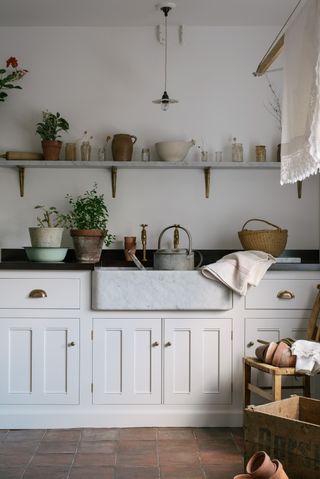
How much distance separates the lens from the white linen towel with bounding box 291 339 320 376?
10.2 feet

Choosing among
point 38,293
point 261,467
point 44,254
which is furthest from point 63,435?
point 261,467

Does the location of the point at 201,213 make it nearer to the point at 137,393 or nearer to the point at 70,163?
the point at 70,163

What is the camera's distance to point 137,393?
11.8ft

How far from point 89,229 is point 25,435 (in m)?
1.27

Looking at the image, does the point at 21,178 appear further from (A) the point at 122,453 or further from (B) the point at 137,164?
(A) the point at 122,453

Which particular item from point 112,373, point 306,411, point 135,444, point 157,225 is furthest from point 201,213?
point 306,411

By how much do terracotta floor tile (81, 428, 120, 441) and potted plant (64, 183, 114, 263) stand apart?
101 centimetres

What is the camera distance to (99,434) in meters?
3.47

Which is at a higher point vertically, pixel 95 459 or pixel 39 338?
pixel 39 338

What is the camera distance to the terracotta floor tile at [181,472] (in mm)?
2879

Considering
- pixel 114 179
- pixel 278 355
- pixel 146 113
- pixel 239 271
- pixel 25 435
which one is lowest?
pixel 25 435

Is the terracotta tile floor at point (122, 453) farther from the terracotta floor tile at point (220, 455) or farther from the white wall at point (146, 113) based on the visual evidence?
the white wall at point (146, 113)

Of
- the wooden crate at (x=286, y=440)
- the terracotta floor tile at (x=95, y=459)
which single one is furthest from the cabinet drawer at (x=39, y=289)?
the wooden crate at (x=286, y=440)

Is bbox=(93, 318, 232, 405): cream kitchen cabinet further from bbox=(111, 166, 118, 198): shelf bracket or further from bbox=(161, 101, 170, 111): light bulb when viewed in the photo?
bbox=(161, 101, 170, 111): light bulb
